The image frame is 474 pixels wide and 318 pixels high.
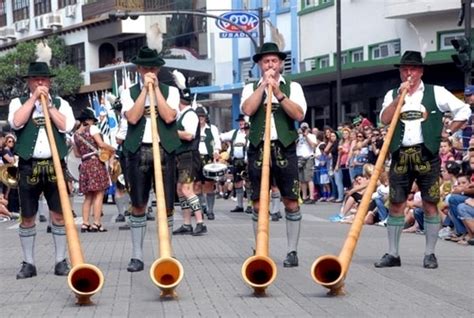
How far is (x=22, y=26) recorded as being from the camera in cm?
6769

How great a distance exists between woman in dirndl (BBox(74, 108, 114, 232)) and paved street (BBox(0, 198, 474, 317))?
66.9 inches

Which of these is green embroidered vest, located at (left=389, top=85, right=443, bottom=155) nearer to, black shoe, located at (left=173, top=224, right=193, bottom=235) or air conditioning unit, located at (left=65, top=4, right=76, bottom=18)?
black shoe, located at (left=173, top=224, right=193, bottom=235)

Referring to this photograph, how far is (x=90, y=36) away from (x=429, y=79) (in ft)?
108

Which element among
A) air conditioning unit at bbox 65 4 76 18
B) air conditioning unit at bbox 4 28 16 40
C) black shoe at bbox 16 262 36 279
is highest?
air conditioning unit at bbox 65 4 76 18

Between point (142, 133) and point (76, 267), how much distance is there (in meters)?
1.94

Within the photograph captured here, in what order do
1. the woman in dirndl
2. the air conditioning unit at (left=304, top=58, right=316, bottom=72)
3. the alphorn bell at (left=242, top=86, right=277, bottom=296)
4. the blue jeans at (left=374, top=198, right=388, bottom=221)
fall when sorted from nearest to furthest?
the alphorn bell at (left=242, top=86, right=277, bottom=296), the woman in dirndl, the blue jeans at (left=374, top=198, right=388, bottom=221), the air conditioning unit at (left=304, top=58, right=316, bottom=72)

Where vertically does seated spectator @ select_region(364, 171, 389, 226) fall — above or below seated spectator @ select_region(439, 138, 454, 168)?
below

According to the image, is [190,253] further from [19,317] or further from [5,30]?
[5,30]

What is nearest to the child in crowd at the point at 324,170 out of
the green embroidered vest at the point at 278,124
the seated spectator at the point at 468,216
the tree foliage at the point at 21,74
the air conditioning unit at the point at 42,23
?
the seated spectator at the point at 468,216

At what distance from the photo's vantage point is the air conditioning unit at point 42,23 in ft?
207

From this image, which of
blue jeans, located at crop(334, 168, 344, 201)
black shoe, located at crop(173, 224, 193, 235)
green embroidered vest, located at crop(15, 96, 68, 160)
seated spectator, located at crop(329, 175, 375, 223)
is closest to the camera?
green embroidered vest, located at crop(15, 96, 68, 160)

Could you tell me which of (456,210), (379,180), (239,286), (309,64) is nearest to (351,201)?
(379,180)

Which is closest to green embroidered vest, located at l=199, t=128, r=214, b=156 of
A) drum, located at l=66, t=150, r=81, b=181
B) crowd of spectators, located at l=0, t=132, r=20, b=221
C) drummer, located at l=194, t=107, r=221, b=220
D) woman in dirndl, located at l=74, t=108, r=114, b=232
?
drummer, located at l=194, t=107, r=221, b=220

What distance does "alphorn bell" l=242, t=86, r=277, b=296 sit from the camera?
8383 millimetres
